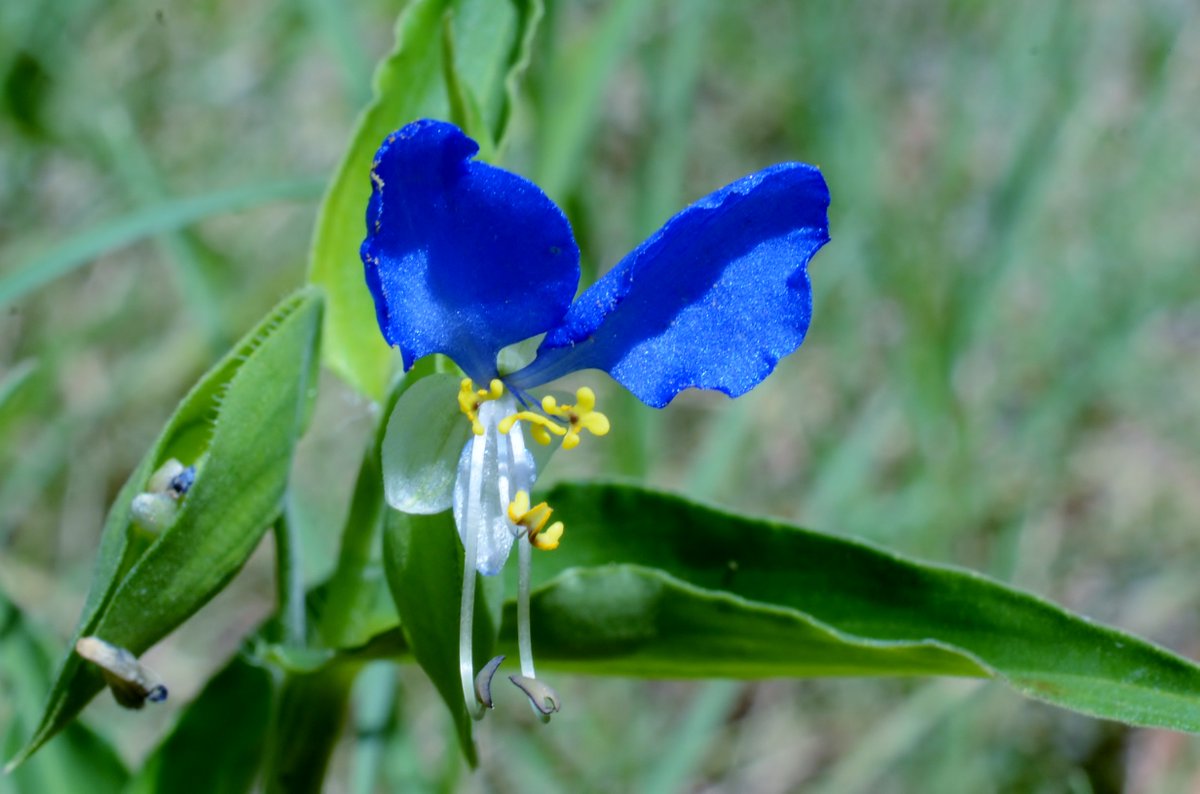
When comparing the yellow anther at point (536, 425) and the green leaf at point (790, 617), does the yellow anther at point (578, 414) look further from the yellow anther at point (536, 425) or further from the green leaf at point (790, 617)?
the green leaf at point (790, 617)

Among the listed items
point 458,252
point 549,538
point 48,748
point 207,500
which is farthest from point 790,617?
point 48,748

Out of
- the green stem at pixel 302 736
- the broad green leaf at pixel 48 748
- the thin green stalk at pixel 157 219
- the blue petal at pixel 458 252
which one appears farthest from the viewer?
the thin green stalk at pixel 157 219

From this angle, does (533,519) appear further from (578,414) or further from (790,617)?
(790,617)


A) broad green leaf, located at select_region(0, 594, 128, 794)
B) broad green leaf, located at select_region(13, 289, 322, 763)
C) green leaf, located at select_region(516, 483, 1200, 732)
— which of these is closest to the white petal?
green leaf, located at select_region(516, 483, 1200, 732)

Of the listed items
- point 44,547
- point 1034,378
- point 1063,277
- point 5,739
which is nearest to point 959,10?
point 1063,277

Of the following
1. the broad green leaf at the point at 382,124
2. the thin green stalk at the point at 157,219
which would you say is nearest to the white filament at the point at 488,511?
the broad green leaf at the point at 382,124

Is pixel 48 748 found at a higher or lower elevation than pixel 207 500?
lower

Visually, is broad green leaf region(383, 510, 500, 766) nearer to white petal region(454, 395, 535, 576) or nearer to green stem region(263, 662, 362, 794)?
white petal region(454, 395, 535, 576)
